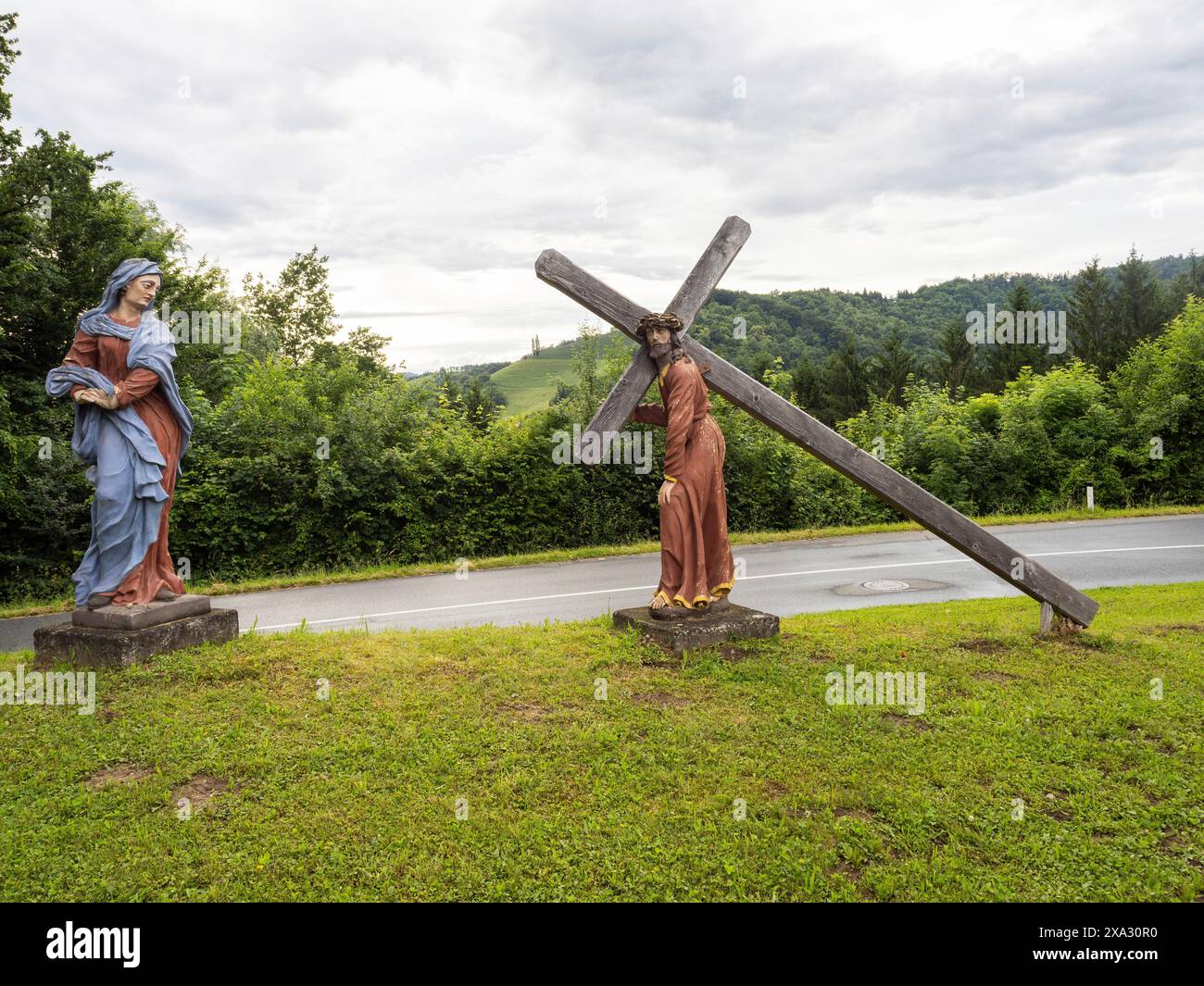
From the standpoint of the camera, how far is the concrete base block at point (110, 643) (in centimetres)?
661

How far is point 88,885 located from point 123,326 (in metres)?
4.64

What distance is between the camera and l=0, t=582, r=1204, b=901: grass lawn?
424 cm

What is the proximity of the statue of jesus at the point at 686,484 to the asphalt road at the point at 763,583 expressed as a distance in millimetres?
3389

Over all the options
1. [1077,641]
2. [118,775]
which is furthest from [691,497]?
[118,775]

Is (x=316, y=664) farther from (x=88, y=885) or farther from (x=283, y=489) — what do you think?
(x=283, y=489)

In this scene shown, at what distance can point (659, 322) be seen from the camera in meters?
7.01

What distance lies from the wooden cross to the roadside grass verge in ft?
26.7

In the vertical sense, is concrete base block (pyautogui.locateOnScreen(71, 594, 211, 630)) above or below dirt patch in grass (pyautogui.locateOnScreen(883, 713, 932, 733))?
above

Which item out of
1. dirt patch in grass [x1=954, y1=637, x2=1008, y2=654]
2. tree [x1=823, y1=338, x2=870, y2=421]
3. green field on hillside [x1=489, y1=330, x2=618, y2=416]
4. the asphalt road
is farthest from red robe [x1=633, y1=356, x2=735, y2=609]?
green field on hillside [x1=489, y1=330, x2=618, y2=416]

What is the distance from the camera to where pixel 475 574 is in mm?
14242

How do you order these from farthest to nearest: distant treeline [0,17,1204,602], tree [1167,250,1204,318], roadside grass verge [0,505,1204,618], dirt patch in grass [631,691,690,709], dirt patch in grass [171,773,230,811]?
tree [1167,250,1204,318], distant treeline [0,17,1204,602], roadside grass verge [0,505,1204,618], dirt patch in grass [631,691,690,709], dirt patch in grass [171,773,230,811]

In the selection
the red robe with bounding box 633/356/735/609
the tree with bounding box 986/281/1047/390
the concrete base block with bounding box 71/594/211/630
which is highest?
the tree with bounding box 986/281/1047/390

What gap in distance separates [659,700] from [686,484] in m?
1.89

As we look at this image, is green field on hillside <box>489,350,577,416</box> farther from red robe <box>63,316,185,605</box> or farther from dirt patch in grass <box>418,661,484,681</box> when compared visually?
dirt patch in grass <box>418,661,484,681</box>
